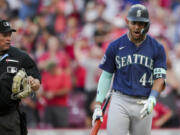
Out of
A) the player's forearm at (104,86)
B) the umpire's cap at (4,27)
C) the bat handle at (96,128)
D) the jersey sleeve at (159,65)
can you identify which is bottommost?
the bat handle at (96,128)

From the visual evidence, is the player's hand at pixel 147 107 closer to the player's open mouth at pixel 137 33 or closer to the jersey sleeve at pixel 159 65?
the jersey sleeve at pixel 159 65

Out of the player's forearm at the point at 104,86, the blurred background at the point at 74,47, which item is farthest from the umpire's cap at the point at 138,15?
the blurred background at the point at 74,47

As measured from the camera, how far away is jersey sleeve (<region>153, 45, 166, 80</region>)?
24.5 ft

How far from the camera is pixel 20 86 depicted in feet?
25.0

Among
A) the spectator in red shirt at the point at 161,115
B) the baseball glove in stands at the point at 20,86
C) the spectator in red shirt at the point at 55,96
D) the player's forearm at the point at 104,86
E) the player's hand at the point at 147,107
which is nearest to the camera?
the player's hand at the point at 147,107

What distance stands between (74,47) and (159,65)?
6.45 metres

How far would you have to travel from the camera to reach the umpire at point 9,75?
7582mm

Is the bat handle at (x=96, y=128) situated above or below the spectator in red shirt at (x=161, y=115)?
above

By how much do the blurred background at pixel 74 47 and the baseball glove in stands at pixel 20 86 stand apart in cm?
312

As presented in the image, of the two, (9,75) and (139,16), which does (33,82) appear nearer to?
(9,75)

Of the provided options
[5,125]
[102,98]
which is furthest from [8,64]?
[102,98]

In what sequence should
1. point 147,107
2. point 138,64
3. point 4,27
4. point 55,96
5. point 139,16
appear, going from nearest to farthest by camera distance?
point 147,107 < point 139,16 < point 138,64 < point 4,27 < point 55,96

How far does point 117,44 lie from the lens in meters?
7.68

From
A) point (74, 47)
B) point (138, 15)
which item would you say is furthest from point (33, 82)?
point (74, 47)
